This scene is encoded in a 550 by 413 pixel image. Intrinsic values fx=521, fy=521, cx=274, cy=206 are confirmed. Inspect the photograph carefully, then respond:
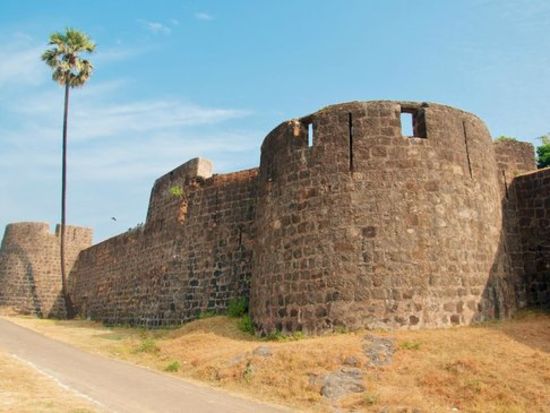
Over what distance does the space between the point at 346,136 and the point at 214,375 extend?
6212mm

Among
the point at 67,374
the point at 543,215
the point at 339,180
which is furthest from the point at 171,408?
the point at 543,215

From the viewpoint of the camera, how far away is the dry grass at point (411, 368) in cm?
780

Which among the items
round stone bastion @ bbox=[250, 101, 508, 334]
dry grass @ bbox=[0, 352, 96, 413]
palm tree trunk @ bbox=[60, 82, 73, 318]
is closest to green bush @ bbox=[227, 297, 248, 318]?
round stone bastion @ bbox=[250, 101, 508, 334]

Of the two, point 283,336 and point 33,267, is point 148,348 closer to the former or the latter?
point 283,336

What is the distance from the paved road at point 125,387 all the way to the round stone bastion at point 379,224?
337cm

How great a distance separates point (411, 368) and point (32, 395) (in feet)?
20.0

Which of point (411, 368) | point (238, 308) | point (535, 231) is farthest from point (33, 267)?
point (411, 368)

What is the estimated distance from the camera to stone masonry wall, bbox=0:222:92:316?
32.7 m

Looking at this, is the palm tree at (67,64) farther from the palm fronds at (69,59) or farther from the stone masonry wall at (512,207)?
the stone masonry wall at (512,207)

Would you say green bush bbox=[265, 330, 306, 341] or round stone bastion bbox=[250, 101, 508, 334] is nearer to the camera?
round stone bastion bbox=[250, 101, 508, 334]

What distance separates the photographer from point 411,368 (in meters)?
8.95

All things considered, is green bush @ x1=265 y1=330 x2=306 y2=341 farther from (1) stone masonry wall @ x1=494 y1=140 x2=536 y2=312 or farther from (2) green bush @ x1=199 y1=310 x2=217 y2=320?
(1) stone masonry wall @ x1=494 y1=140 x2=536 y2=312

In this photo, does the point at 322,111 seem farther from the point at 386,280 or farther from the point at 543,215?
the point at 543,215

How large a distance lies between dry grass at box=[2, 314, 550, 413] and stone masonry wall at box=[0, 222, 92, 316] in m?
23.3
